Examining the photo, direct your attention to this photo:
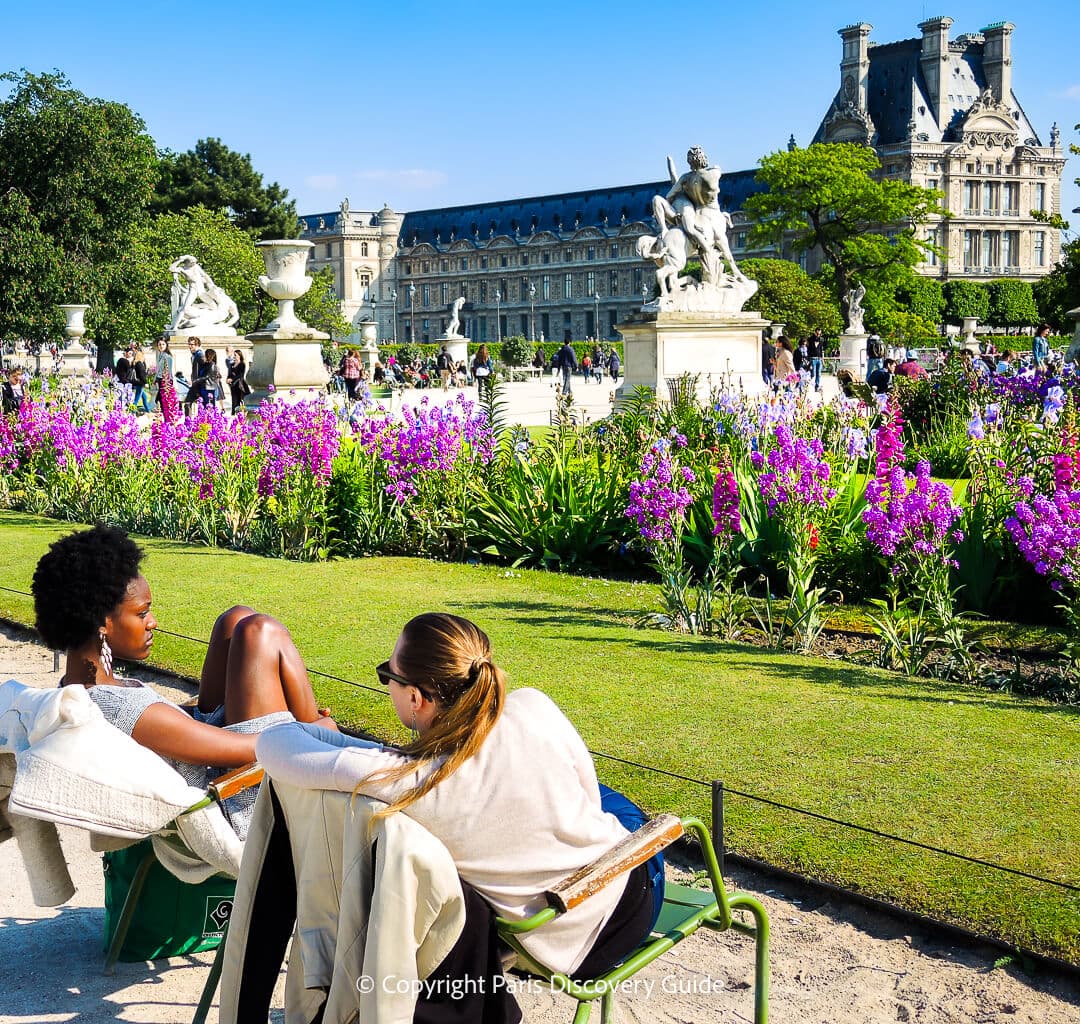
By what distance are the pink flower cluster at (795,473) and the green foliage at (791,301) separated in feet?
133

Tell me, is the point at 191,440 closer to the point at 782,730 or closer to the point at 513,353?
the point at 782,730

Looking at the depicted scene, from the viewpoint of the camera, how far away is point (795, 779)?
4.67 m

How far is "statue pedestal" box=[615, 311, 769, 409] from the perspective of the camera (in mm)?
18234

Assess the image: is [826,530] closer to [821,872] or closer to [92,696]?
[821,872]

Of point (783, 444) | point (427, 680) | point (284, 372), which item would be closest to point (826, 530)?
point (783, 444)

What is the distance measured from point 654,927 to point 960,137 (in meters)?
92.0

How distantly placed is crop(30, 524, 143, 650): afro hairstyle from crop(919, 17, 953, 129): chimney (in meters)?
89.0

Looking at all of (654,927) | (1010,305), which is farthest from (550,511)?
(1010,305)

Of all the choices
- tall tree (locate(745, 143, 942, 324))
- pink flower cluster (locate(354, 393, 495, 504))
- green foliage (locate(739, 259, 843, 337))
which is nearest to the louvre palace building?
tall tree (locate(745, 143, 942, 324))

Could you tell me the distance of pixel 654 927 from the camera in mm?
2861

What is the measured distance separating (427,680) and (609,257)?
114m

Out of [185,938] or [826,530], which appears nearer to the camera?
[185,938]

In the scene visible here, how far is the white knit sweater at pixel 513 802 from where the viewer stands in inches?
96.0

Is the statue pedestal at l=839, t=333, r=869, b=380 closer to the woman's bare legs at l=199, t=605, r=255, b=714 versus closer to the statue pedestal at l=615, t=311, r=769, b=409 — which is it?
the statue pedestal at l=615, t=311, r=769, b=409
